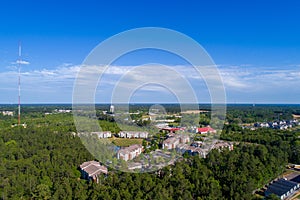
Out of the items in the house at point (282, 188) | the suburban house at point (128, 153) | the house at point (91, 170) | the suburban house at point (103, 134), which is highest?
the suburban house at point (103, 134)

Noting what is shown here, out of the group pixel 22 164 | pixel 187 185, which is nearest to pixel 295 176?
pixel 187 185

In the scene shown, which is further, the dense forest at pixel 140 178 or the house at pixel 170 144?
the house at pixel 170 144

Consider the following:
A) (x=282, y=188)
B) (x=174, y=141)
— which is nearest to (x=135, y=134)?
(x=174, y=141)

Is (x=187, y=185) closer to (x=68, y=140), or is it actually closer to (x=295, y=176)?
(x=295, y=176)

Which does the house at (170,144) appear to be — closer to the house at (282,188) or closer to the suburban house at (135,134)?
the suburban house at (135,134)

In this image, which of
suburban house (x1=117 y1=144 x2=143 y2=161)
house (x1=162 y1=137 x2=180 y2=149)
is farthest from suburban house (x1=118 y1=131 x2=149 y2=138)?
suburban house (x1=117 y1=144 x2=143 y2=161)

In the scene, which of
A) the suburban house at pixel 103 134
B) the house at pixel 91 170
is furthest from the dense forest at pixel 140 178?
the suburban house at pixel 103 134
